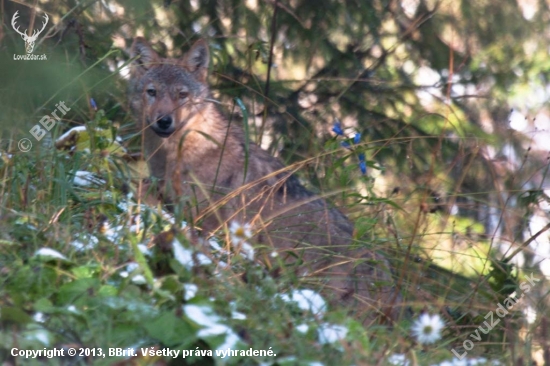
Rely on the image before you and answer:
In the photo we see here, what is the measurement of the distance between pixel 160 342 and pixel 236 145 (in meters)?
3.53

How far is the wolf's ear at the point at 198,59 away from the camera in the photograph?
6.25m

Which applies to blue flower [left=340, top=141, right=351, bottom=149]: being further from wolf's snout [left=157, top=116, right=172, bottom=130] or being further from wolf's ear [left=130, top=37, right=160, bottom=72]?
wolf's ear [left=130, top=37, right=160, bottom=72]

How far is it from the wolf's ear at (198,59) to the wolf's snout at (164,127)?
0.63 m

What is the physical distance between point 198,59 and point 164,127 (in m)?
0.81

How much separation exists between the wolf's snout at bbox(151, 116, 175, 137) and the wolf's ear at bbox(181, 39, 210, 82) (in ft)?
2.08

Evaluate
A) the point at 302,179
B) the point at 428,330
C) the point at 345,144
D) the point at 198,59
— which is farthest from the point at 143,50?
the point at 428,330

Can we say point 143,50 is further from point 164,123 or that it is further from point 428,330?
point 428,330

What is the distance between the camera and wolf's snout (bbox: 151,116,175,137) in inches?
228

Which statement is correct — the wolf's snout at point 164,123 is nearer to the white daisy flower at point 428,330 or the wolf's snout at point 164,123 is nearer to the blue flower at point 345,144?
the blue flower at point 345,144

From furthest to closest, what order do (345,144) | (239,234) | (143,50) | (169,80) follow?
(169,80) < (143,50) < (345,144) < (239,234)

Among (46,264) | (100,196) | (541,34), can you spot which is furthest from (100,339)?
(541,34)

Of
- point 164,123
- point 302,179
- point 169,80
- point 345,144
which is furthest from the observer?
point 302,179

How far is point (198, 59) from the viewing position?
634 centimetres

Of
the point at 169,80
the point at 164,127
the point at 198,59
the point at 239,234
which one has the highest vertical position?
the point at 198,59
